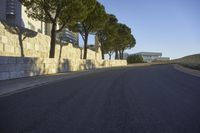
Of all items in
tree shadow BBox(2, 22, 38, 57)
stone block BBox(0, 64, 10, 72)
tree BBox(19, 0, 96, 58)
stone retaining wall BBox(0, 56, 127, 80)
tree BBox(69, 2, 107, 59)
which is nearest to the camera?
stone block BBox(0, 64, 10, 72)

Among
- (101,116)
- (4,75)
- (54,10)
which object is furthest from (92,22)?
(101,116)

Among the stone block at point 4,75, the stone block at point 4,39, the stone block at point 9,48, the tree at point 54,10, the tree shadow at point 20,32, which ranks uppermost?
the tree at point 54,10

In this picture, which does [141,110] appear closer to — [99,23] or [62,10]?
[62,10]

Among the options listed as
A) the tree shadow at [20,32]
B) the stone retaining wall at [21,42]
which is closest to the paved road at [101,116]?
the stone retaining wall at [21,42]

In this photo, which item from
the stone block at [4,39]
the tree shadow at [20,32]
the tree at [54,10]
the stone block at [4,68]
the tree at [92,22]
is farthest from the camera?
the tree at [92,22]

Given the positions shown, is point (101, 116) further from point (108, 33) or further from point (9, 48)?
point (108, 33)

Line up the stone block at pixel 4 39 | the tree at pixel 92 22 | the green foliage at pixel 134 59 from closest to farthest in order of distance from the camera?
the stone block at pixel 4 39, the tree at pixel 92 22, the green foliage at pixel 134 59

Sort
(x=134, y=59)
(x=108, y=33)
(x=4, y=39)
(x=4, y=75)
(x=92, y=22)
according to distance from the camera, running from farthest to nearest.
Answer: (x=134, y=59) → (x=108, y=33) → (x=92, y=22) → (x=4, y=39) → (x=4, y=75)

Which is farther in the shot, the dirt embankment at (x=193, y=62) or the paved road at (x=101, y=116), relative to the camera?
the dirt embankment at (x=193, y=62)

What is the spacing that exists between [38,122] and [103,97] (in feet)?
15.6

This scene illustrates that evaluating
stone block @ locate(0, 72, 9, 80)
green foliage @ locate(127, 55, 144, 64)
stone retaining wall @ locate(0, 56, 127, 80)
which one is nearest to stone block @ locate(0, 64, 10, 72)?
stone retaining wall @ locate(0, 56, 127, 80)

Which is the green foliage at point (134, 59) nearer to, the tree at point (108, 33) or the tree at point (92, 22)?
the tree at point (108, 33)

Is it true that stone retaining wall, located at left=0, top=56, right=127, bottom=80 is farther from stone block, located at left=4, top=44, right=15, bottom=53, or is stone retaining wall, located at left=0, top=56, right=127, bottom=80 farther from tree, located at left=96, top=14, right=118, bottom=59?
tree, located at left=96, top=14, right=118, bottom=59

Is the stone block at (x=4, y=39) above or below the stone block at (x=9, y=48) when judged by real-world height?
above
